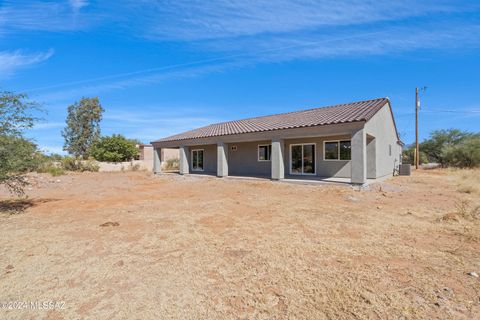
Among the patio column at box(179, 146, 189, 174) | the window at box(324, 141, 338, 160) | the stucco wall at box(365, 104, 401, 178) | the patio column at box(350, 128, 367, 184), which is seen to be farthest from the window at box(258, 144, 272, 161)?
the patio column at box(350, 128, 367, 184)

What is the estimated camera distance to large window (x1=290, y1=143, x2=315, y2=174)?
1463cm

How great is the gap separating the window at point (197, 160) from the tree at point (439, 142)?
26.6 meters

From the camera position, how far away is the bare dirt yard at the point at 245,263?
105 inches

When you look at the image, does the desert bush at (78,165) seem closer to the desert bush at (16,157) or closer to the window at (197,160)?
the window at (197,160)

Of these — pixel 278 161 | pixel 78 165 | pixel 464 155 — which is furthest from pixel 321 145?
pixel 78 165

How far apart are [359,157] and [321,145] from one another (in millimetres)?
3788

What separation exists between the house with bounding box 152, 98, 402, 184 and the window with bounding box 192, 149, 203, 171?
249cm

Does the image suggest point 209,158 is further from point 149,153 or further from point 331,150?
point 149,153

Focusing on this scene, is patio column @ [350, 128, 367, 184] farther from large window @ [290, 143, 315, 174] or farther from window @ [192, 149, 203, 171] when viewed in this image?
window @ [192, 149, 203, 171]

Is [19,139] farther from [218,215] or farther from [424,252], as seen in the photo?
[424,252]

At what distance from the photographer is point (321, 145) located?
14125 millimetres

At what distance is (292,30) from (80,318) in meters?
12.4

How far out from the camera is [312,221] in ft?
19.9

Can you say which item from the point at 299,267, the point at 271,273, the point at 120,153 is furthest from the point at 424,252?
the point at 120,153
